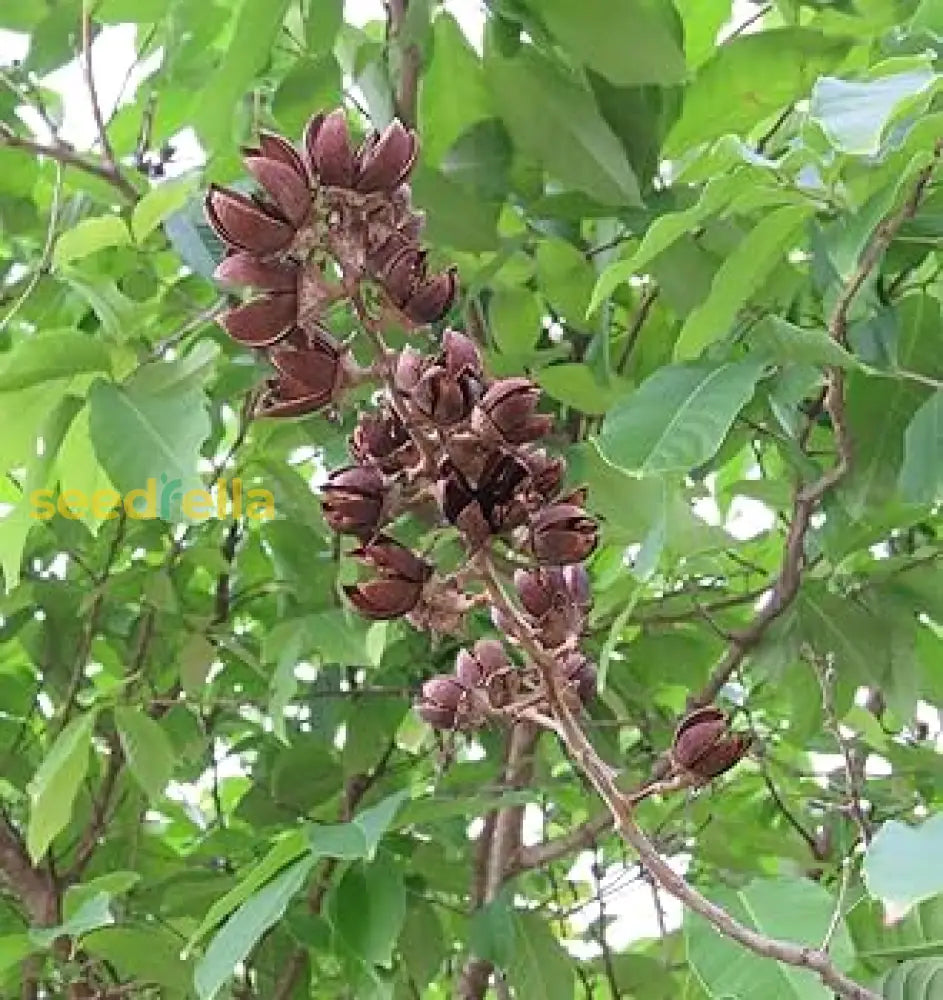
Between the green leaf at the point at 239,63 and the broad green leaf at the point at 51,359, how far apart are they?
0.12m

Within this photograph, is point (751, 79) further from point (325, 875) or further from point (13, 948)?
point (13, 948)

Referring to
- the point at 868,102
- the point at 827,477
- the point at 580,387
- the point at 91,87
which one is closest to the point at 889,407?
the point at 827,477

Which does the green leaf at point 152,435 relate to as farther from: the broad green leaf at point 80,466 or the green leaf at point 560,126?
the green leaf at point 560,126

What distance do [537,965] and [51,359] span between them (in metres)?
0.40

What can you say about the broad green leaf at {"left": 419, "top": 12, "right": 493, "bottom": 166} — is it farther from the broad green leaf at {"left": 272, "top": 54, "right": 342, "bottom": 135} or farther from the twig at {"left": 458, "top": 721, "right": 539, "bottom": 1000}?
the twig at {"left": 458, "top": 721, "right": 539, "bottom": 1000}

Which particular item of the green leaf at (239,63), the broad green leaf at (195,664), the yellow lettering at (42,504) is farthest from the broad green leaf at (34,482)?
the broad green leaf at (195,664)

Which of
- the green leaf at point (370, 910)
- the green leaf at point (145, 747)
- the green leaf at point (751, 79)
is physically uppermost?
the green leaf at point (751, 79)

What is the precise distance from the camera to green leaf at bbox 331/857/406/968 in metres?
0.75

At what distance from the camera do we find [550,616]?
50cm

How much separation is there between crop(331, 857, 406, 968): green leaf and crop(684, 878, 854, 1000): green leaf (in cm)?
17

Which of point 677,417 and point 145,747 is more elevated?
point 677,417

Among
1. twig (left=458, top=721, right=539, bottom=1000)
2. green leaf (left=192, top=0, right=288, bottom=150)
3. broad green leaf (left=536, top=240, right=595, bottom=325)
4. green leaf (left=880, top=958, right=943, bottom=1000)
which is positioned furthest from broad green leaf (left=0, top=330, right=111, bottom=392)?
green leaf (left=880, top=958, right=943, bottom=1000)

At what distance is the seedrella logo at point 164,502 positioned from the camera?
72 cm

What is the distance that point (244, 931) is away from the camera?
66 cm
